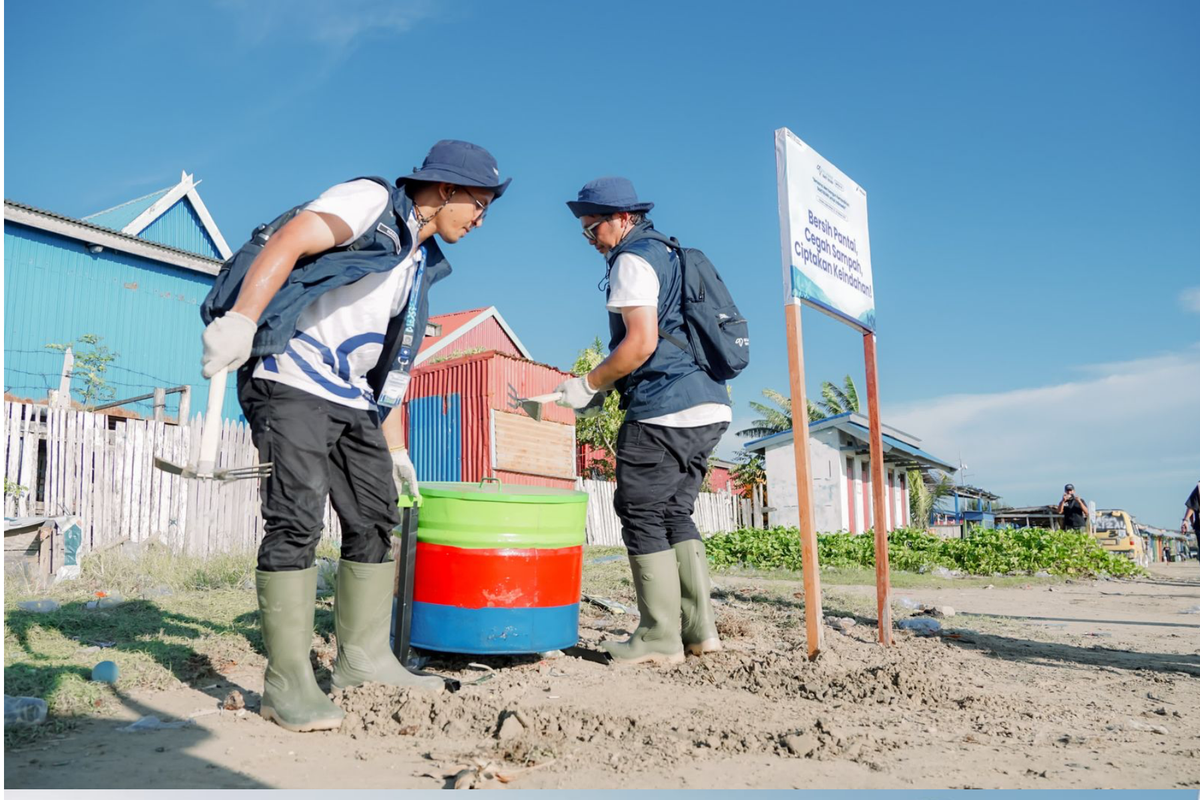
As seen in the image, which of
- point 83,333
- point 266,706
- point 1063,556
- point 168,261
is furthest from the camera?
point 168,261

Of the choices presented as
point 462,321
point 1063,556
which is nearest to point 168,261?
point 462,321

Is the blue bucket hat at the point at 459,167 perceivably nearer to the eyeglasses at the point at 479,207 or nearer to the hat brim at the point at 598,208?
the eyeglasses at the point at 479,207

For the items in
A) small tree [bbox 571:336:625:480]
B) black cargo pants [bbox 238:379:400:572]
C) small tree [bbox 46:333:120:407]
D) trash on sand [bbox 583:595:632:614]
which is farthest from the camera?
small tree [bbox 571:336:625:480]

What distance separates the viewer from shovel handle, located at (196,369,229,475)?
2.46 metres

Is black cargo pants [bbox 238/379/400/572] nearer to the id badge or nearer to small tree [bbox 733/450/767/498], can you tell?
the id badge

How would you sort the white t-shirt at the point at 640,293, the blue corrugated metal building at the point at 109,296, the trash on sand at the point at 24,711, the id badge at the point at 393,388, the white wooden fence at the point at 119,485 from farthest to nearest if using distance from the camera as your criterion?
→ the blue corrugated metal building at the point at 109,296 → the white wooden fence at the point at 119,485 → the white t-shirt at the point at 640,293 → the id badge at the point at 393,388 → the trash on sand at the point at 24,711

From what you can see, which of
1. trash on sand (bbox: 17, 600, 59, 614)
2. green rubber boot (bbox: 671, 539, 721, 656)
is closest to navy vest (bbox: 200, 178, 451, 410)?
green rubber boot (bbox: 671, 539, 721, 656)

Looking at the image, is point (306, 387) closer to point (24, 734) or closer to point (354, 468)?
point (354, 468)

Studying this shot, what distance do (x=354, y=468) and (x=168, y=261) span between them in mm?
15134

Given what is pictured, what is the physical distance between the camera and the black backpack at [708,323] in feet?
12.9

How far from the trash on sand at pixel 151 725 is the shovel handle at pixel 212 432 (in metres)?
0.82

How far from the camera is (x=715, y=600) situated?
6816 millimetres

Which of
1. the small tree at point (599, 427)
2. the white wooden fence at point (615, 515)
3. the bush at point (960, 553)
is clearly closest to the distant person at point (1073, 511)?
the bush at point (960, 553)

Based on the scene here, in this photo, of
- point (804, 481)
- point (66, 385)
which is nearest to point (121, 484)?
point (66, 385)
